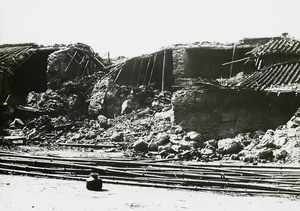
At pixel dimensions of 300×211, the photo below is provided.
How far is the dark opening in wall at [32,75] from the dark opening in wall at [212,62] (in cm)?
869

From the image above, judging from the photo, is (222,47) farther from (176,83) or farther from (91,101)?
(91,101)

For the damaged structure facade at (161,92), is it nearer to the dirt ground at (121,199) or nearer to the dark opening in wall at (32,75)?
the dark opening in wall at (32,75)

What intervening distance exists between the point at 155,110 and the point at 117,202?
1069 cm

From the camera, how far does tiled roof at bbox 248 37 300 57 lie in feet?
49.9

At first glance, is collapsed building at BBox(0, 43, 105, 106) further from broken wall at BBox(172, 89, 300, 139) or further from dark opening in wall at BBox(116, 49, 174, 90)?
broken wall at BBox(172, 89, 300, 139)

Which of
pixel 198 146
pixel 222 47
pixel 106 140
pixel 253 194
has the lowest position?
pixel 106 140

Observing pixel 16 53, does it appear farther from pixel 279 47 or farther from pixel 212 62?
pixel 279 47

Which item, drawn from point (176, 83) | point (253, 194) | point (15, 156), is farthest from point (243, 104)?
A: point (15, 156)

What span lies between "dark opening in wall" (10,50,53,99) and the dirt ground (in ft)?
46.5

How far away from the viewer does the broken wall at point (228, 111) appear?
12.8 metres

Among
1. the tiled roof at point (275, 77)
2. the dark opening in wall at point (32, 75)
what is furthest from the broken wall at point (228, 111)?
the dark opening in wall at point (32, 75)

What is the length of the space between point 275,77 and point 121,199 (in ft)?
28.5

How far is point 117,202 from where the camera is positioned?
6695 mm

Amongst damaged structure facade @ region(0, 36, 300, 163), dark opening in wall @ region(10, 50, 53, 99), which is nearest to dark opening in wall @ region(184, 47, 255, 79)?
damaged structure facade @ region(0, 36, 300, 163)
